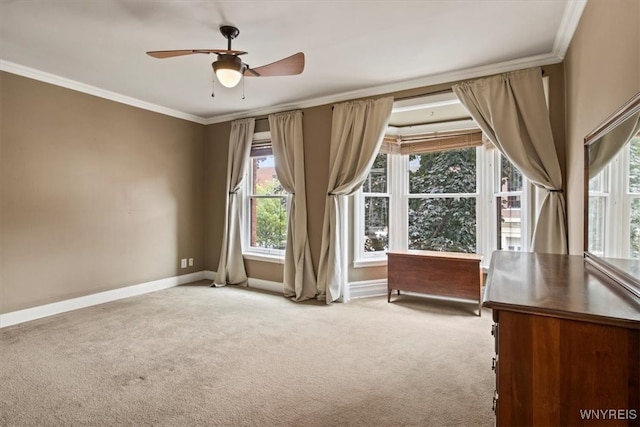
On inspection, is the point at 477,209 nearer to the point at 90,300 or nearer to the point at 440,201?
the point at 440,201

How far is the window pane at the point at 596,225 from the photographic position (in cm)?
172

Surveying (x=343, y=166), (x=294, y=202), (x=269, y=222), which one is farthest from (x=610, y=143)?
(x=269, y=222)

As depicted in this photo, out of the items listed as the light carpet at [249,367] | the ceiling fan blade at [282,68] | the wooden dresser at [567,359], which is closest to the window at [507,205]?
the light carpet at [249,367]

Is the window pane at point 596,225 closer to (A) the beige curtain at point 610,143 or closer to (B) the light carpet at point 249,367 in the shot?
(A) the beige curtain at point 610,143

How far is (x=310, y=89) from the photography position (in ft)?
13.3

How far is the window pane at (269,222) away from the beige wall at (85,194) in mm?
1053

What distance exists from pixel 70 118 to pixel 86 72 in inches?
25.1

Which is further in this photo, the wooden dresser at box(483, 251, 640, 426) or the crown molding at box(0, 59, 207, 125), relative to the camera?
the crown molding at box(0, 59, 207, 125)

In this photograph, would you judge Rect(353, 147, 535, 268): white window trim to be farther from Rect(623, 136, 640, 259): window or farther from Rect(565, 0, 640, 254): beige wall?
Rect(623, 136, 640, 259): window

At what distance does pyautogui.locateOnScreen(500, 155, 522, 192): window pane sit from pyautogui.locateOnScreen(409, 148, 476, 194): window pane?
0.36 m

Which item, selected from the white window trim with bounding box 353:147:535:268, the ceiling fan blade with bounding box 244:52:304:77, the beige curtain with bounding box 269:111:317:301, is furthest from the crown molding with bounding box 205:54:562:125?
the ceiling fan blade with bounding box 244:52:304:77

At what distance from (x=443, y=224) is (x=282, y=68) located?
3.10m

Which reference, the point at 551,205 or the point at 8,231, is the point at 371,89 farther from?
the point at 8,231

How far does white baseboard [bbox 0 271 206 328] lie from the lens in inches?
134
